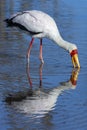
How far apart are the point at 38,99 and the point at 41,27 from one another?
3074 mm

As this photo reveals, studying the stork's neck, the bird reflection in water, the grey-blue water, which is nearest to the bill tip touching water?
the stork's neck

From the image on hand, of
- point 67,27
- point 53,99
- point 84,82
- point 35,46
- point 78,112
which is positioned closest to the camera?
point 78,112

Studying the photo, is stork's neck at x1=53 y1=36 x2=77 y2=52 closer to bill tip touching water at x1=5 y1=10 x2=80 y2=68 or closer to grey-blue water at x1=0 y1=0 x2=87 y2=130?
bill tip touching water at x1=5 y1=10 x2=80 y2=68

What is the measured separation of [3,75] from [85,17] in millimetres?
6653

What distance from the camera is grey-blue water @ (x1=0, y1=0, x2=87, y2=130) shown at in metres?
8.76

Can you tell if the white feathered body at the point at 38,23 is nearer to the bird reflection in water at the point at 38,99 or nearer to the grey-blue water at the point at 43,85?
the grey-blue water at the point at 43,85

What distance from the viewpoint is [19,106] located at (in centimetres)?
948

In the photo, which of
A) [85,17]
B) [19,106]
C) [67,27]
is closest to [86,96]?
[19,106]

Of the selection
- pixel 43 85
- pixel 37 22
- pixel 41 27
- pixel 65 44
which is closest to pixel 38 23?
pixel 37 22

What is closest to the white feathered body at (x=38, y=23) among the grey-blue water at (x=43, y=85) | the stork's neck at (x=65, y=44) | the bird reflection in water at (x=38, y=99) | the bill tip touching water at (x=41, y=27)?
the bill tip touching water at (x=41, y=27)

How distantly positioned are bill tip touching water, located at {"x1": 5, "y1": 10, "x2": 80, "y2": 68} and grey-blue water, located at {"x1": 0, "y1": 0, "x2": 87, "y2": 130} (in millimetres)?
280

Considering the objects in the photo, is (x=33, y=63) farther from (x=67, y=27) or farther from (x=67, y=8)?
(x=67, y=8)

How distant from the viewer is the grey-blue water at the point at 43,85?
28.7 ft

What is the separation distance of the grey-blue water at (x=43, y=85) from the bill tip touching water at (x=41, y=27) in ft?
0.92
